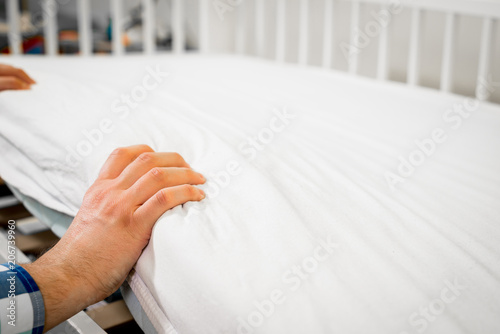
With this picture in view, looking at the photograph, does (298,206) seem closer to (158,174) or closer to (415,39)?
(158,174)

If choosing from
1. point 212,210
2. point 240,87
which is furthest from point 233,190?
point 240,87

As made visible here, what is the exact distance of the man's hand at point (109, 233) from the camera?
44 centimetres

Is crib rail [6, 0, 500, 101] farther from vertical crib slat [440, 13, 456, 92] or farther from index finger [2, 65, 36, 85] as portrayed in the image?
index finger [2, 65, 36, 85]

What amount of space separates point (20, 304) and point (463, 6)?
39.5 inches

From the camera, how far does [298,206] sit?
51 centimetres

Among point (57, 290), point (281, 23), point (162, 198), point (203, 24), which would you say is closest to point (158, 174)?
point (162, 198)

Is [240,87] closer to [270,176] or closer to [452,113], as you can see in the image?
[452,113]

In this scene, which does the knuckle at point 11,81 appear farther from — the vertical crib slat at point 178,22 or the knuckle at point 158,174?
the vertical crib slat at point 178,22

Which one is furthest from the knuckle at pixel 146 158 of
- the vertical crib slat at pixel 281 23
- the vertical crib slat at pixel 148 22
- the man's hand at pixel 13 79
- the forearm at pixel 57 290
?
the vertical crib slat at pixel 148 22

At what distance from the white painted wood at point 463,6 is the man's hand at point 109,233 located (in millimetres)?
770

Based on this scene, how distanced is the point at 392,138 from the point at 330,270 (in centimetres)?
42

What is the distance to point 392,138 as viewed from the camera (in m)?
0.78

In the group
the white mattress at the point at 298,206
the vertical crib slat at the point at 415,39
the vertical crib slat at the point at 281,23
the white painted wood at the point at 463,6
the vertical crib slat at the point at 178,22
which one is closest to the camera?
the white mattress at the point at 298,206

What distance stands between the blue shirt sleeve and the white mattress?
0.10 m
